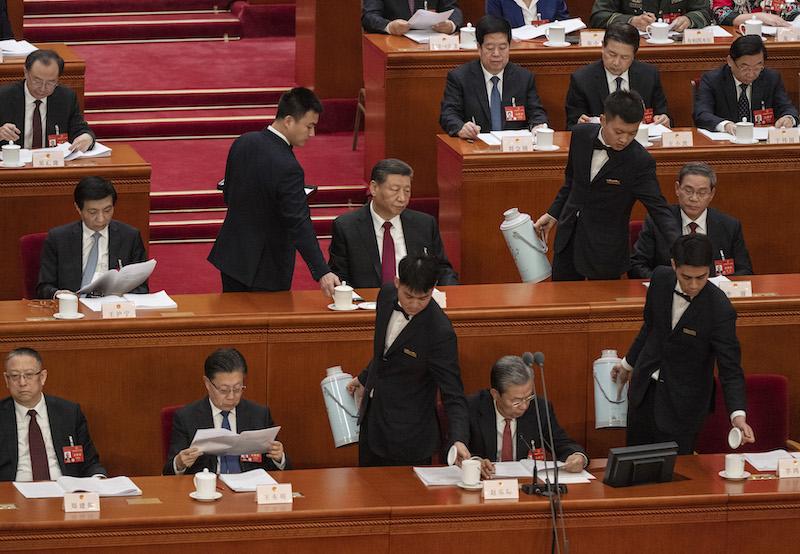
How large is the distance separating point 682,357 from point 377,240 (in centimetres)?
134

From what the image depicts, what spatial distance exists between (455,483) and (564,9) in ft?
13.9

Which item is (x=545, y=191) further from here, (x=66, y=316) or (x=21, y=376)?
(x=21, y=376)

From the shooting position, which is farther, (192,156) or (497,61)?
(192,156)

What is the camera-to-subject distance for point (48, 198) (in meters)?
6.86

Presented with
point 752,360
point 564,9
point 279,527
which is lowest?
point 279,527

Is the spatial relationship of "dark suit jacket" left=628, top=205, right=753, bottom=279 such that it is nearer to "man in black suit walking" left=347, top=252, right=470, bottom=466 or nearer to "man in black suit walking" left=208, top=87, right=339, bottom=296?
"man in black suit walking" left=208, top=87, right=339, bottom=296

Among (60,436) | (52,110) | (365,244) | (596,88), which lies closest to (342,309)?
(365,244)

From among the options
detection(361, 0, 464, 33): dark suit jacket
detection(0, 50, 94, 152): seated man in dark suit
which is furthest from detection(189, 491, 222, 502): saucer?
detection(361, 0, 464, 33): dark suit jacket

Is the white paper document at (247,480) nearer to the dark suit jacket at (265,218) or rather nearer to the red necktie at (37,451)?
the red necktie at (37,451)

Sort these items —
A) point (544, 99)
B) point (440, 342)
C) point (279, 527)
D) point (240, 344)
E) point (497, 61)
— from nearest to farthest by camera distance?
point (279, 527) → point (440, 342) → point (240, 344) → point (497, 61) → point (544, 99)

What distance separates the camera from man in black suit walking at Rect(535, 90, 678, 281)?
5887mm

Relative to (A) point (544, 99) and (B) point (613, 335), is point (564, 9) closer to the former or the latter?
(A) point (544, 99)

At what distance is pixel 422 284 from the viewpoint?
4.91 meters

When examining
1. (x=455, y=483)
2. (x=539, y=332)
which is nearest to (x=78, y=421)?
(x=455, y=483)
